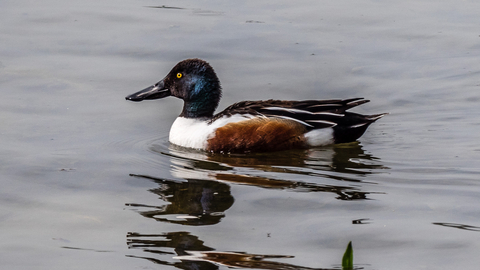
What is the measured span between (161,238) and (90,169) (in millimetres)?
2117

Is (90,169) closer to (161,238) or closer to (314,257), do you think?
(161,238)

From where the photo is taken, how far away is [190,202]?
5.62m

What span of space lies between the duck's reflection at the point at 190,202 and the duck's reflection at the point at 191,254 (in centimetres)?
36

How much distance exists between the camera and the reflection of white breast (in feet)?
25.1

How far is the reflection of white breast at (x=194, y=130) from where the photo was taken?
25.1 ft

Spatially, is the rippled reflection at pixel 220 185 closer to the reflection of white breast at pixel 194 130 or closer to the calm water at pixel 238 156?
the calm water at pixel 238 156

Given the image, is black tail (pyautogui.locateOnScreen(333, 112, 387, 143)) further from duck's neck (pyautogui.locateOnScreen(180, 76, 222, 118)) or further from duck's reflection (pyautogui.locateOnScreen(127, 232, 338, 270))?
duck's reflection (pyautogui.locateOnScreen(127, 232, 338, 270))

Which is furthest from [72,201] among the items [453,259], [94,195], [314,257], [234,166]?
[453,259]

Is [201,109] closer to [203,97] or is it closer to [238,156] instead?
[203,97]

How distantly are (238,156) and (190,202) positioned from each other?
6.18 feet

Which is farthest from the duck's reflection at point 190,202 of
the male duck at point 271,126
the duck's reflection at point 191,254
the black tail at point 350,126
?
the black tail at point 350,126

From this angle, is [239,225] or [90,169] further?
[90,169]

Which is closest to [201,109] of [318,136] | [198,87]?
[198,87]

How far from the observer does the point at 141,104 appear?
935 centimetres
